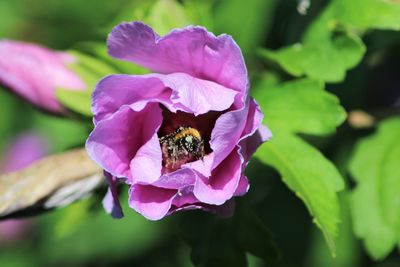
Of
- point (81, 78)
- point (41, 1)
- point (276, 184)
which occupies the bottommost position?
point (41, 1)

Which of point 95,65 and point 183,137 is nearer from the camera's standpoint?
point 183,137

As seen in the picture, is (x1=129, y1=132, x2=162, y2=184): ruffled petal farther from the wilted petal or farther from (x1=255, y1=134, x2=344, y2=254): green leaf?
the wilted petal

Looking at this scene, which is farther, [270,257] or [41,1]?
[41,1]

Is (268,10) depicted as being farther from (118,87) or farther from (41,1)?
(41,1)

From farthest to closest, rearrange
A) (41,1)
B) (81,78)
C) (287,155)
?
(41,1)
(81,78)
(287,155)

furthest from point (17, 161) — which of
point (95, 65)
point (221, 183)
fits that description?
point (221, 183)

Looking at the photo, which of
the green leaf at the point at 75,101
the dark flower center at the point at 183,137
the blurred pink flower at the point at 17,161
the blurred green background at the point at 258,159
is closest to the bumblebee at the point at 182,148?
the dark flower center at the point at 183,137

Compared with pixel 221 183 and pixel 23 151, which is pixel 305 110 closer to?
pixel 221 183

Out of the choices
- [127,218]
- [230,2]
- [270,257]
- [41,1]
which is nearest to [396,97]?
[230,2]
